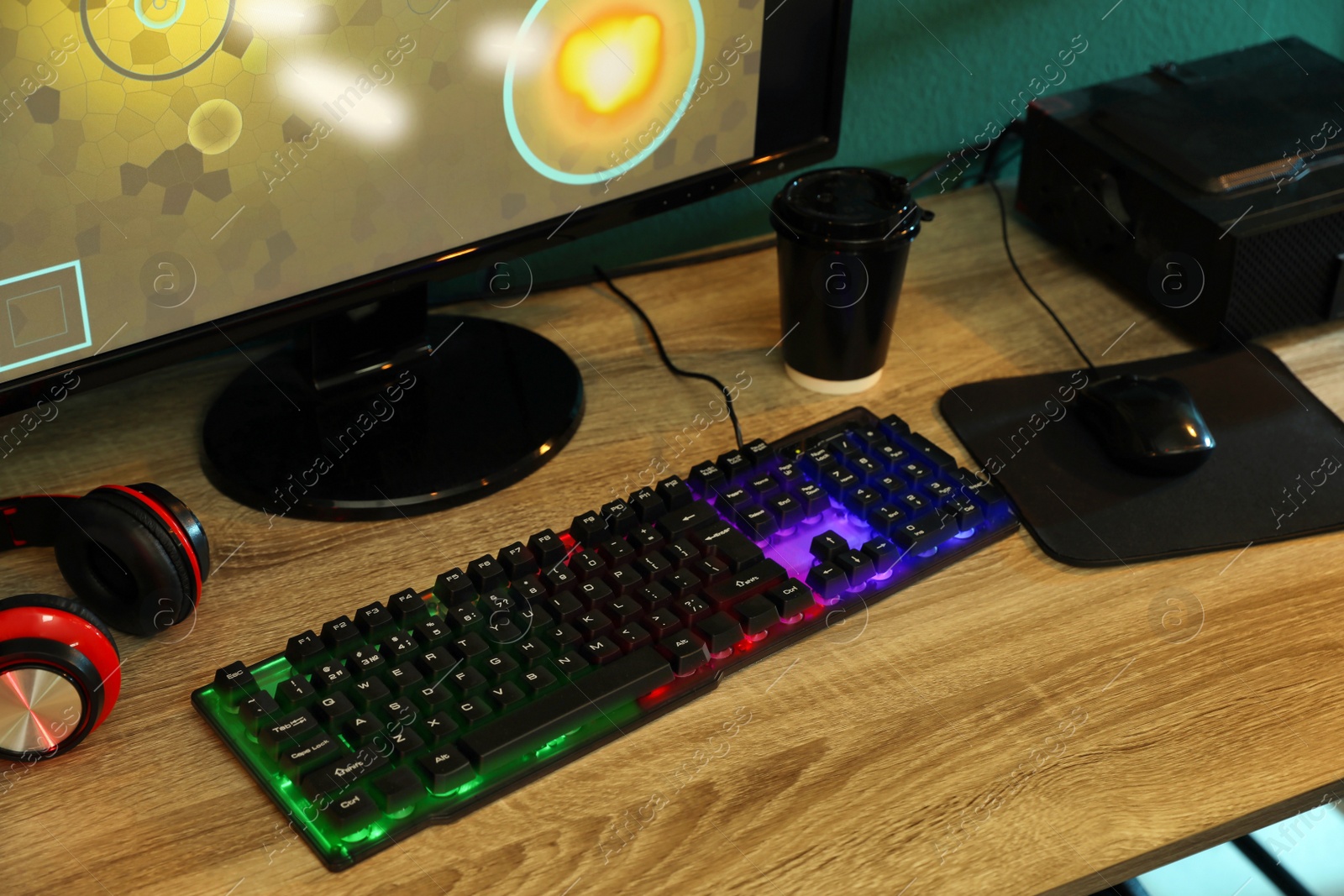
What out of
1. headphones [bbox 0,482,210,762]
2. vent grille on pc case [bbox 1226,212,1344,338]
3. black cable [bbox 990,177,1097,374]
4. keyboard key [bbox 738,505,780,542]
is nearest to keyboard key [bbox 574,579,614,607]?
keyboard key [bbox 738,505,780,542]

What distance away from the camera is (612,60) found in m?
0.80

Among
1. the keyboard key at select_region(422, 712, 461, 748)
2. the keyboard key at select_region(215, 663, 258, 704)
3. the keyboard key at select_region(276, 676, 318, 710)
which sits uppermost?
the keyboard key at select_region(422, 712, 461, 748)

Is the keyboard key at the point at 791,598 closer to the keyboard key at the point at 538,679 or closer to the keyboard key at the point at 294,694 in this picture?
the keyboard key at the point at 538,679

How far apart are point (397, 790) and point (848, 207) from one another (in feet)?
1.66

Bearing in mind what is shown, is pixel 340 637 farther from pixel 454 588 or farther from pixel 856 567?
pixel 856 567

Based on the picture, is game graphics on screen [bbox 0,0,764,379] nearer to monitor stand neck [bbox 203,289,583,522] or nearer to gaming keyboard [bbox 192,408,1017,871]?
monitor stand neck [bbox 203,289,583,522]

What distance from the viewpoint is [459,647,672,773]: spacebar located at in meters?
0.58

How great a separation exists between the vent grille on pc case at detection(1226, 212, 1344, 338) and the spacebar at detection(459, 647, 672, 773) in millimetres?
564

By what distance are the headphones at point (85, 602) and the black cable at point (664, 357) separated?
0.36m

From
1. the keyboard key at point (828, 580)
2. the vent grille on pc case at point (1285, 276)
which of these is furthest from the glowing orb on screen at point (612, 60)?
the vent grille on pc case at point (1285, 276)

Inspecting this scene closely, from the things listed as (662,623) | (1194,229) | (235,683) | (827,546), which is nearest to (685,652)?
(662,623)

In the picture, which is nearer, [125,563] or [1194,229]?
[125,563]

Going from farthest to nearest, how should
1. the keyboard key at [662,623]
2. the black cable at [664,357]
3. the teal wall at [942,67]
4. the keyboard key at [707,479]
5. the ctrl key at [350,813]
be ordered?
the teal wall at [942,67] < the black cable at [664,357] < the keyboard key at [707,479] < the keyboard key at [662,623] < the ctrl key at [350,813]

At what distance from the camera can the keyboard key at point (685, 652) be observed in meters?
0.63
